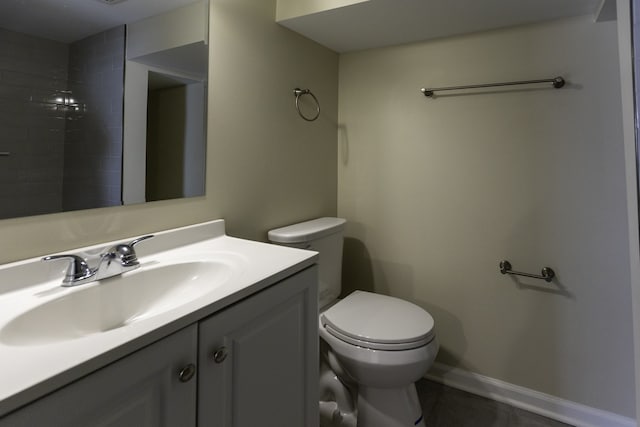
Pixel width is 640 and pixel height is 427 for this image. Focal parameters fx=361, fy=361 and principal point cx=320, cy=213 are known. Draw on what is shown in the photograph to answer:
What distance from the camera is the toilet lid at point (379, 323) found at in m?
1.41

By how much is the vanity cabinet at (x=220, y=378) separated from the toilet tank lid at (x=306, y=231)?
19.4 inches

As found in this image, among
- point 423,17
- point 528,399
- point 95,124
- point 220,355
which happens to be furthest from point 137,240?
point 528,399

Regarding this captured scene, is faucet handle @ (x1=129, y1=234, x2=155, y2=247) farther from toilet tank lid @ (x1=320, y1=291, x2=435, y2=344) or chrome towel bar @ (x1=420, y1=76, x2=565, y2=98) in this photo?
chrome towel bar @ (x1=420, y1=76, x2=565, y2=98)

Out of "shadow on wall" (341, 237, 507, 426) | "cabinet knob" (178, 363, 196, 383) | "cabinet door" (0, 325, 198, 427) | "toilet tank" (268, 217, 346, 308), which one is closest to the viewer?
"cabinet door" (0, 325, 198, 427)

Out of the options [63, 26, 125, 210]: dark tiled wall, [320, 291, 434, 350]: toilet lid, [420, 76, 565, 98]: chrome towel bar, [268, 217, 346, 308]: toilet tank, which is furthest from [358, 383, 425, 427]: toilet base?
[420, 76, 565, 98]: chrome towel bar

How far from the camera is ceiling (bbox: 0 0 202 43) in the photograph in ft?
2.95

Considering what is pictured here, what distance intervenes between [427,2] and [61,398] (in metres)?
1.71

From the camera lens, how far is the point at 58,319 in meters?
0.82

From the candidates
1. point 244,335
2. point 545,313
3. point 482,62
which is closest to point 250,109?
point 244,335

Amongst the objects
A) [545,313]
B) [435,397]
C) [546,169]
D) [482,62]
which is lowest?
[435,397]

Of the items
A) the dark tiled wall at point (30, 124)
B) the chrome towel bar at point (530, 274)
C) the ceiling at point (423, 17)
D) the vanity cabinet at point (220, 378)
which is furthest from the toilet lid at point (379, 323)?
the ceiling at point (423, 17)

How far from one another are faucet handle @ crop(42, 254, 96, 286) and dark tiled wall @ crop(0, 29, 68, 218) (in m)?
0.16

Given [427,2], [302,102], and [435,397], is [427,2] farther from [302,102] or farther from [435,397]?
[435,397]

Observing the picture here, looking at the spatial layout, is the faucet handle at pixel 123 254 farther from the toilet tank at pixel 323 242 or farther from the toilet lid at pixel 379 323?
the toilet lid at pixel 379 323
